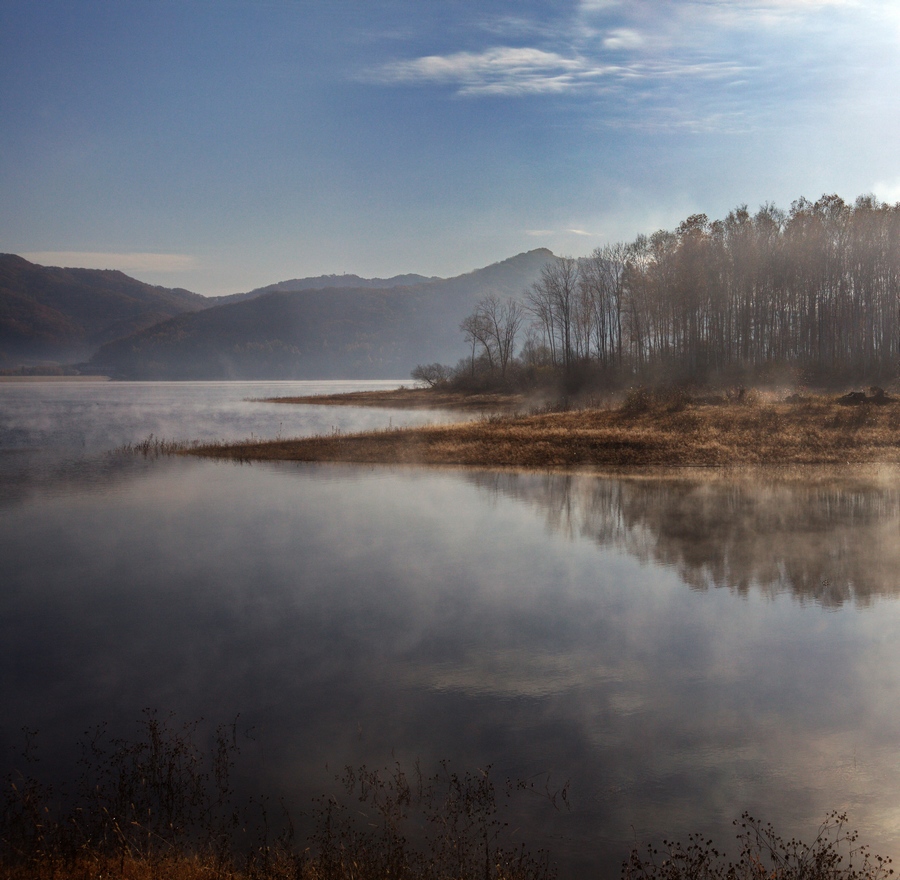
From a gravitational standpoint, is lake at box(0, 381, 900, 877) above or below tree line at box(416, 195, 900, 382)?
below

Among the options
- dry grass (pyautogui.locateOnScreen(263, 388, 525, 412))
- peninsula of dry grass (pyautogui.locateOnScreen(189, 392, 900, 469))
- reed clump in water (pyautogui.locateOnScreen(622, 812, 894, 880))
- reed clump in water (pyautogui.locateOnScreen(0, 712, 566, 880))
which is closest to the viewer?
reed clump in water (pyautogui.locateOnScreen(622, 812, 894, 880))

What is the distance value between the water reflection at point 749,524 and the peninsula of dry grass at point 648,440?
398cm

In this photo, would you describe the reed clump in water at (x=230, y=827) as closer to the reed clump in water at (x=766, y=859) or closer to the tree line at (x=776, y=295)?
the reed clump in water at (x=766, y=859)

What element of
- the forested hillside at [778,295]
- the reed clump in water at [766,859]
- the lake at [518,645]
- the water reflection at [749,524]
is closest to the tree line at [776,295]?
the forested hillside at [778,295]

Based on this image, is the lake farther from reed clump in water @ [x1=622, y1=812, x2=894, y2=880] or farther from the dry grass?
the dry grass

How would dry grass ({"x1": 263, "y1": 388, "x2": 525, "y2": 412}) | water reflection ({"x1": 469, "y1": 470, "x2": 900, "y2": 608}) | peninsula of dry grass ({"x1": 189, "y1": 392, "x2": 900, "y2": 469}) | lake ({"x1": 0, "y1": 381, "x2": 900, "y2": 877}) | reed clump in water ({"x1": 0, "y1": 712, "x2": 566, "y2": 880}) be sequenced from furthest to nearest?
dry grass ({"x1": 263, "y1": 388, "x2": 525, "y2": 412}) < peninsula of dry grass ({"x1": 189, "y1": 392, "x2": 900, "y2": 469}) < water reflection ({"x1": 469, "y1": 470, "x2": 900, "y2": 608}) < lake ({"x1": 0, "y1": 381, "x2": 900, "y2": 877}) < reed clump in water ({"x1": 0, "y1": 712, "x2": 566, "y2": 880})

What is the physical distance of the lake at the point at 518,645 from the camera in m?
7.96

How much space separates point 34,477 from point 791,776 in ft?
117

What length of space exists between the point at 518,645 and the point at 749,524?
476 inches

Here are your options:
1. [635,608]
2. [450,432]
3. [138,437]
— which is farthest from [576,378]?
[635,608]

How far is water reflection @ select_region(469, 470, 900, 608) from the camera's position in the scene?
15.7 metres

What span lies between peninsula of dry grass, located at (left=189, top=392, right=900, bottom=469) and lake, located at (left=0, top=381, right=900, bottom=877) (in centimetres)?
961

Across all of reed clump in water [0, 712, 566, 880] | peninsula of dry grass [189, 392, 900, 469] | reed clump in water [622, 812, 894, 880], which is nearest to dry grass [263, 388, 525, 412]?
peninsula of dry grass [189, 392, 900, 469]

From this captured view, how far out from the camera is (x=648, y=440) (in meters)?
37.8
